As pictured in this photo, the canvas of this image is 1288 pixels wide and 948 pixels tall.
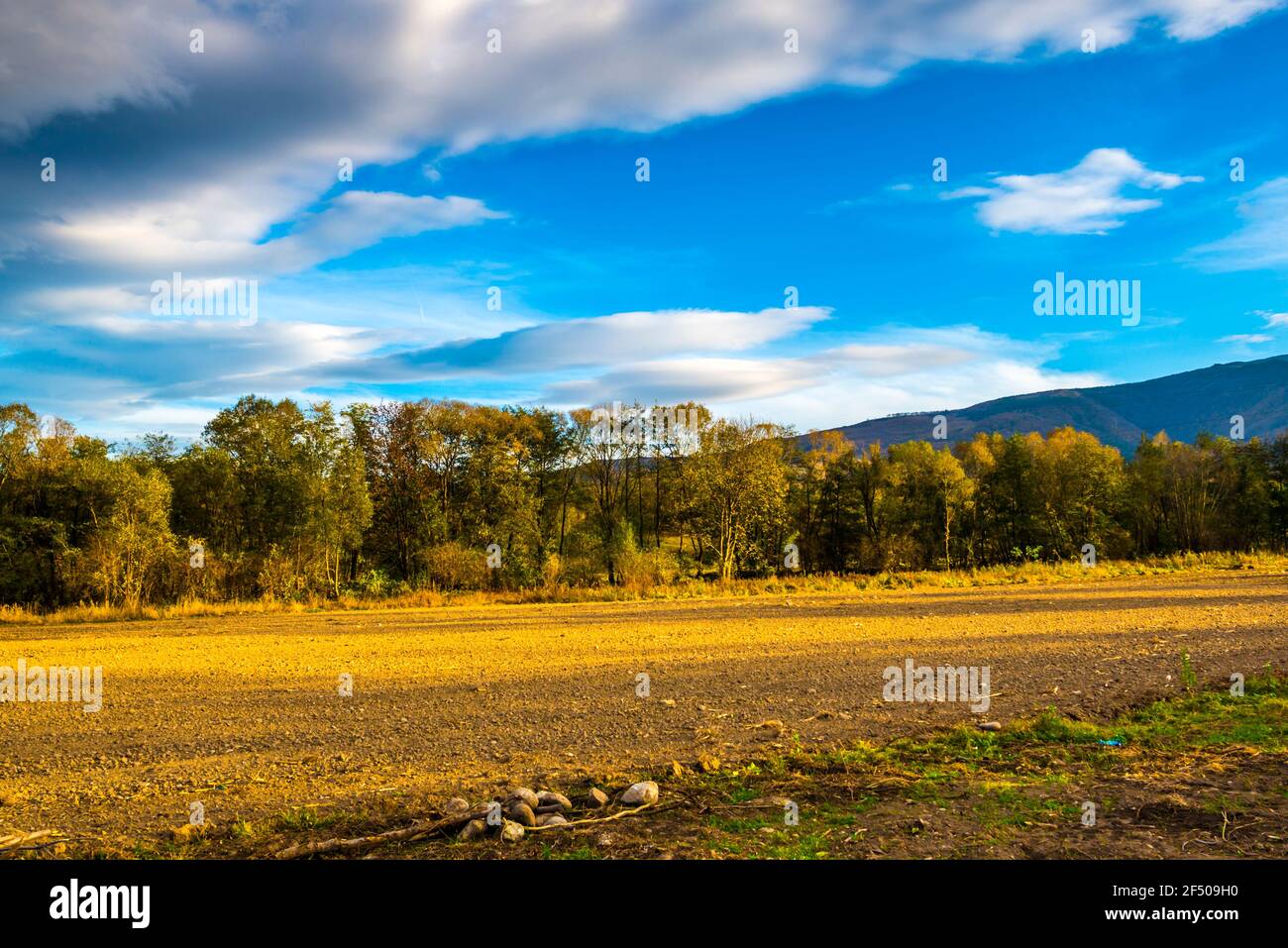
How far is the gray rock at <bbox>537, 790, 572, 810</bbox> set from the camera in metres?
5.98

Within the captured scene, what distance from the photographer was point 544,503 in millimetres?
50094

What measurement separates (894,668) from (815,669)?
1.17 metres

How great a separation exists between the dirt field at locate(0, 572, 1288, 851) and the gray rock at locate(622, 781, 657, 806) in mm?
880

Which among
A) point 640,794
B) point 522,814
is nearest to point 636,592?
point 640,794

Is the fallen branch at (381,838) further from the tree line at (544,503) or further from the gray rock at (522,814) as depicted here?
the tree line at (544,503)

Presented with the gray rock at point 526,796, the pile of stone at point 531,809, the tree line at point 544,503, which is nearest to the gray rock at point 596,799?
the pile of stone at point 531,809

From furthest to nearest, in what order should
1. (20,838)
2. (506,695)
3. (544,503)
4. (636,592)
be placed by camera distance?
1. (544,503)
2. (636,592)
3. (506,695)
4. (20,838)

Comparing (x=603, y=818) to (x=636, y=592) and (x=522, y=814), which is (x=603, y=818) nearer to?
(x=522, y=814)

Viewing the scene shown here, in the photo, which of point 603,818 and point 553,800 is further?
point 553,800

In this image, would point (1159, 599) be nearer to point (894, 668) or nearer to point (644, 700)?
point (894, 668)

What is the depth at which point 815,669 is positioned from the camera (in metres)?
12.3

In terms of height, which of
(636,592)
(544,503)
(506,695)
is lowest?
(636,592)

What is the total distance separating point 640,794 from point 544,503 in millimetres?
44370

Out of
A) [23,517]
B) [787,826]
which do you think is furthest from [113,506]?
[787,826]
